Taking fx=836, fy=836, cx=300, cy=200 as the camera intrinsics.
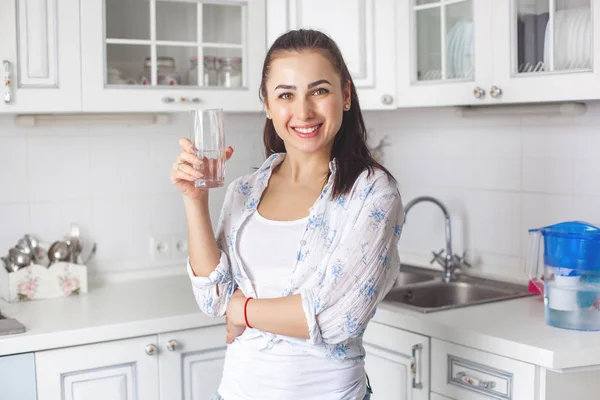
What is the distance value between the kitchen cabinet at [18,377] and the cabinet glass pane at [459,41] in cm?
147

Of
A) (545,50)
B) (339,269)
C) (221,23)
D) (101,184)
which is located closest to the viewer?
(339,269)

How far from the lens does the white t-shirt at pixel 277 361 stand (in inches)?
66.6

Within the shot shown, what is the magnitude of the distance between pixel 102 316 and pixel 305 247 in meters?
1.05

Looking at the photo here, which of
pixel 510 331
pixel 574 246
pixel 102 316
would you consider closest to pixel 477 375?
pixel 510 331

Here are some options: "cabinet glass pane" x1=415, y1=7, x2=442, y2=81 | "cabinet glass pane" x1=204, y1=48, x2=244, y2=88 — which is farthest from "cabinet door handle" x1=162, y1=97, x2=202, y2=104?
"cabinet glass pane" x1=415, y1=7, x2=442, y2=81

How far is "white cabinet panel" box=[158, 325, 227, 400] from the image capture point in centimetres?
250

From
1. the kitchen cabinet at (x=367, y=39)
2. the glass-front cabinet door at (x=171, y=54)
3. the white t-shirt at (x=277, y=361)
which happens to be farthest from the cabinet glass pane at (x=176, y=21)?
the white t-shirt at (x=277, y=361)

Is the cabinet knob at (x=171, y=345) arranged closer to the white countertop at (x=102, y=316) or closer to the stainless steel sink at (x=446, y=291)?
the white countertop at (x=102, y=316)

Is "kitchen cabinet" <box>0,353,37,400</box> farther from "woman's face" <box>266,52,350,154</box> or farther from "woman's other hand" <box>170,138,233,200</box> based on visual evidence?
"woman's face" <box>266,52,350,154</box>

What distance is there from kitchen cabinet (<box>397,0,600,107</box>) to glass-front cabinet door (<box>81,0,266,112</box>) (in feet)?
1.78

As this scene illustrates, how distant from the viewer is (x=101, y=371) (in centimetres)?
241

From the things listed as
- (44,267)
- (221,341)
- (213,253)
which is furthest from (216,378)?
(213,253)

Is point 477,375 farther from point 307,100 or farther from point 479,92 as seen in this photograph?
point 307,100

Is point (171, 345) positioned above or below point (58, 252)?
below
